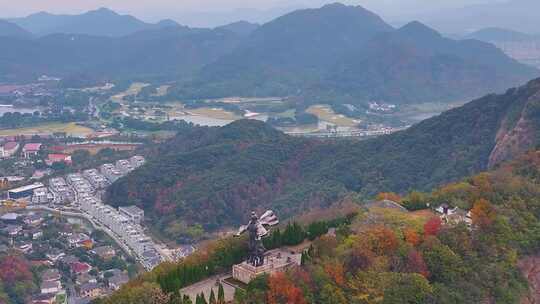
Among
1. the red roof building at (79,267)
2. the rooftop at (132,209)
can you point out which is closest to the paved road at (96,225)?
the rooftop at (132,209)

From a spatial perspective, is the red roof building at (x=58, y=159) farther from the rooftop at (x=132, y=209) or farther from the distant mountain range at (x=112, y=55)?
the distant mountain range at (x=112, y=55)

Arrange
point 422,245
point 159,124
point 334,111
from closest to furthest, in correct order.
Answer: point 422,245 → point 159,124 → point 334,111

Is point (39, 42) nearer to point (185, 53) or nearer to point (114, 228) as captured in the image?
point (185, 53)

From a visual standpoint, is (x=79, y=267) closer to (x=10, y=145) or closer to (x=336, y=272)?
(x=336, y=272)

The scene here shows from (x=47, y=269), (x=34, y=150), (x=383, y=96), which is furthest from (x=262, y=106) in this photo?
(x=47, y=269)

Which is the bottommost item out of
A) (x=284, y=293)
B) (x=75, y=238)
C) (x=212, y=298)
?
(x=75, y=238)

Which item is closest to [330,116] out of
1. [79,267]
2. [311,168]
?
[311,168]
